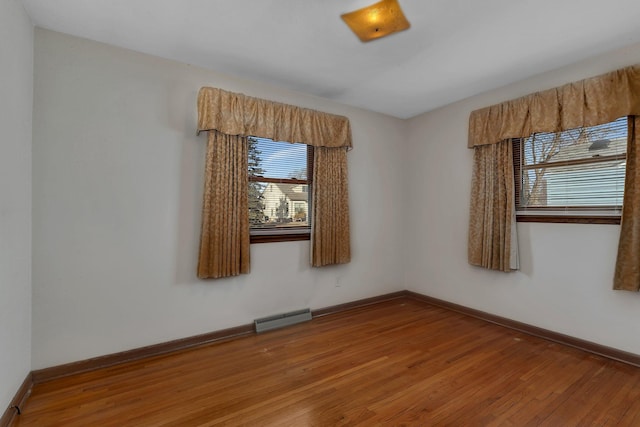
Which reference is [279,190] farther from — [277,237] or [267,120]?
[267,120]

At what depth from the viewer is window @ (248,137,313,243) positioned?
3090 mm

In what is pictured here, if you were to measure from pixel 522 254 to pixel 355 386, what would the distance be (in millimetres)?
2232

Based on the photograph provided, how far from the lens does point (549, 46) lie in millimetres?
2404

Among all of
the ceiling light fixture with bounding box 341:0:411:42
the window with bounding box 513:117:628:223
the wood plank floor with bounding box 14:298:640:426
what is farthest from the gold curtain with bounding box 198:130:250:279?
the window with bounding box 513:117:628:223

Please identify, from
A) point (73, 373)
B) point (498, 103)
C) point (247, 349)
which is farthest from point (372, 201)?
point (73, 373)

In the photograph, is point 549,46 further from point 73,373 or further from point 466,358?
point 73,373

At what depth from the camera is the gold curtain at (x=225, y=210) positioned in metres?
2.69

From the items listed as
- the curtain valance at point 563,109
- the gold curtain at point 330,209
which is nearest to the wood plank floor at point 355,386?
the gold curtain at point 330,209

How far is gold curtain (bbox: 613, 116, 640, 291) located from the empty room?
0.02 metres

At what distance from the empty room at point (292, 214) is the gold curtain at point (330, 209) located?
0.09ft

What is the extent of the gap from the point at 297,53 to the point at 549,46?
2086 mm

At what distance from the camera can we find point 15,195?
183 centimetres

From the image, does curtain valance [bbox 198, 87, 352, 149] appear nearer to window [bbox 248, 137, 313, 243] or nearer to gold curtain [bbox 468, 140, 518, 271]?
window [bbox 248, 137, 313, 243]

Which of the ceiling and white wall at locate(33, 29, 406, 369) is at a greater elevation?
the ceiling
